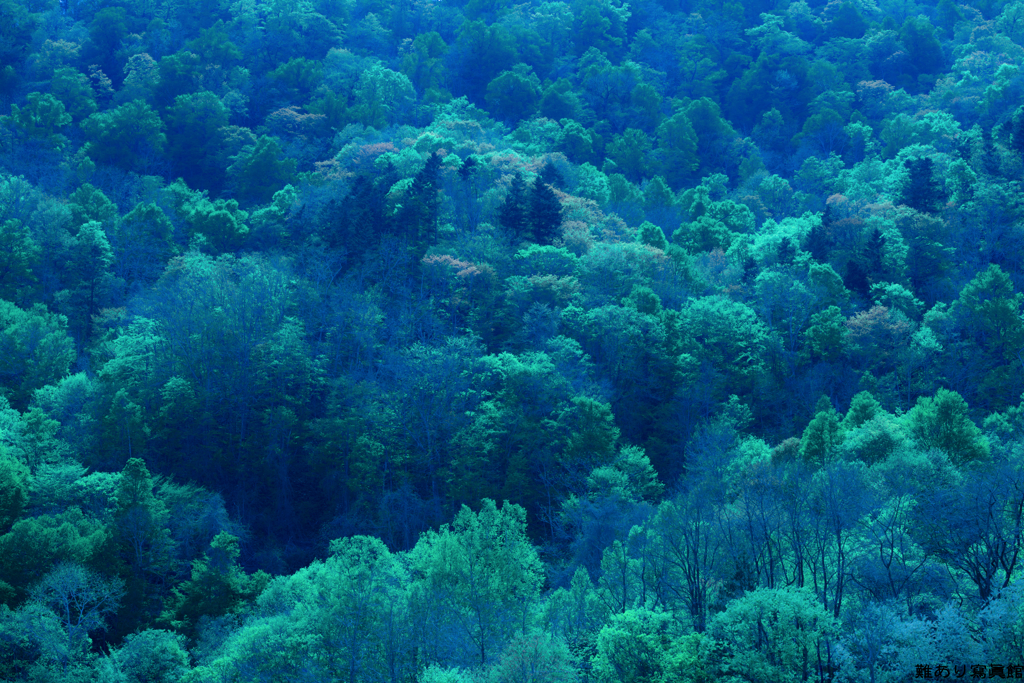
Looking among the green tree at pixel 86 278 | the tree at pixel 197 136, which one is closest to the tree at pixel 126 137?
the tree at pixel 197 136

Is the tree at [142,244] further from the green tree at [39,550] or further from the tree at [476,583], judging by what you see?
the tree at [476,583]

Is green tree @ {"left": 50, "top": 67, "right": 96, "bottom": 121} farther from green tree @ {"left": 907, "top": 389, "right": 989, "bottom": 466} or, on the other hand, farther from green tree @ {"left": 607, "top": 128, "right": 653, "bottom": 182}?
green tree @ {"left": 907, "top": 389, "right": 989, "bottom": 466}

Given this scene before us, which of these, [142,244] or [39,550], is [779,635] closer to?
[39,550]

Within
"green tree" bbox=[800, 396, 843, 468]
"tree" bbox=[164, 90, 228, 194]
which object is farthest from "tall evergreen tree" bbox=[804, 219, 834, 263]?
"tree" bbox=[164, 90, 228, 194]

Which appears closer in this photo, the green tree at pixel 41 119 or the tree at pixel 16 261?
the tree at pixel 16 261

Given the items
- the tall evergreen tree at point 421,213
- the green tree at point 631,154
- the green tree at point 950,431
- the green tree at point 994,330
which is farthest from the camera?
the green tree at point 631,154

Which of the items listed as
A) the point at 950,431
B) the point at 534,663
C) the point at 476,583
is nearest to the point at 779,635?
the point at 534,663

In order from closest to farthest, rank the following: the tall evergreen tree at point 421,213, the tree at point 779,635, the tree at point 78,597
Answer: the tree at point 779,635
the tree at point 78,597
the tall evergreen tree at point 421,213
